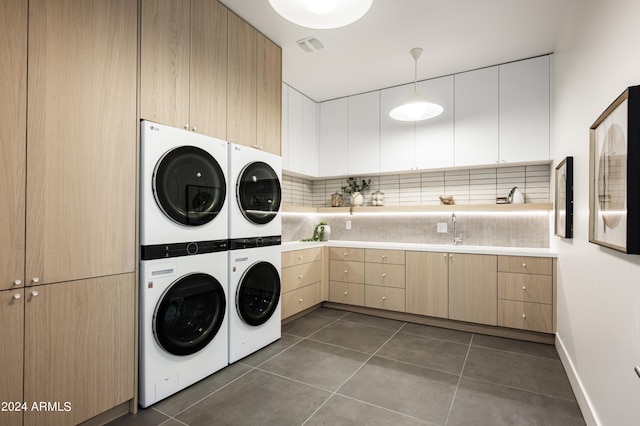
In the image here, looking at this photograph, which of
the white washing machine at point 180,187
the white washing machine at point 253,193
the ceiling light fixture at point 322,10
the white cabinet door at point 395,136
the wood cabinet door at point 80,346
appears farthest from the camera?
the white cabinet door at point 395,136

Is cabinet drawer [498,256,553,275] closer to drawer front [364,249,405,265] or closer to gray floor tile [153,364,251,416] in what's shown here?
drawer front [364,249,405,265]

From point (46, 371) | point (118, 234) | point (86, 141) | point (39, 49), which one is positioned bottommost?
point (46, 371)

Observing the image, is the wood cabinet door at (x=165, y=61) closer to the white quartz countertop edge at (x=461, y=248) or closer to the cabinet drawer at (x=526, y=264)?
the white quartz countertop edge at (x=461, y=248)

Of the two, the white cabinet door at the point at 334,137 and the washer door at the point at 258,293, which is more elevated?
the white cabinet door at the point at 334,137

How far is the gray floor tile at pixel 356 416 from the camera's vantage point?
1.94 meters

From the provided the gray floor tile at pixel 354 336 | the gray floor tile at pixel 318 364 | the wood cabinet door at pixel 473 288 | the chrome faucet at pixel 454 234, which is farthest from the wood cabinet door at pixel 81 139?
the chrome faucet at pixel 454 234

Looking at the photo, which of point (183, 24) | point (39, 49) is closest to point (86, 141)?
Answer: point (39, 49)

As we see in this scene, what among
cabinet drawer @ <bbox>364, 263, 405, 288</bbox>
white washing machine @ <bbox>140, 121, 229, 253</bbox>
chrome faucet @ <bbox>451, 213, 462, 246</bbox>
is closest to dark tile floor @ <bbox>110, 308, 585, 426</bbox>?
cabinet drawer @ <bbox>364, 263, 405, 288</bbox>

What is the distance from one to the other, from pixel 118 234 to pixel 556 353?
146 inches

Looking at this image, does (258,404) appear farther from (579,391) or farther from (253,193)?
(579,391)

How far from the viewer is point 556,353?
2.96 m

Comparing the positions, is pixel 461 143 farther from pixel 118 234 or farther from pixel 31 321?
pixel 31 321

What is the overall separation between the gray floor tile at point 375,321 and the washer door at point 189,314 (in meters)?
1.92

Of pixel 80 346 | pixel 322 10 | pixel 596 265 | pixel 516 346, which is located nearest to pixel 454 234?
pixel 516 346
